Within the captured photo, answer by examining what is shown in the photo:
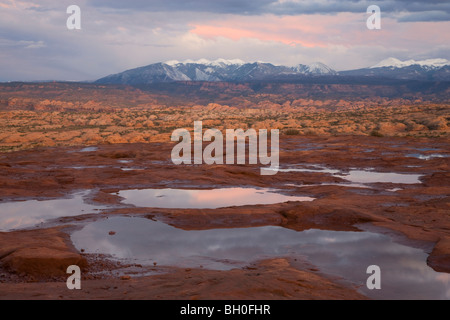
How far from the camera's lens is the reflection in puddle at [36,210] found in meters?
14.9

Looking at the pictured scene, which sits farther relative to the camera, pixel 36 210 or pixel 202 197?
pixel 202 197

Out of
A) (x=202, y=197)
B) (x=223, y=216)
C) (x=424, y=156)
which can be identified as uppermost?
(x=424, y=156)

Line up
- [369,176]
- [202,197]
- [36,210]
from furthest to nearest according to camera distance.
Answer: [369,176], [202,197], [36,210]

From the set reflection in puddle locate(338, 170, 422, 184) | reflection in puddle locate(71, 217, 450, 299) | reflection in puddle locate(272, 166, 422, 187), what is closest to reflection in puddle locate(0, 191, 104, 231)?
reflection in puddle locate(71, 217, 450, 299)

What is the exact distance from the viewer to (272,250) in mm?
11641

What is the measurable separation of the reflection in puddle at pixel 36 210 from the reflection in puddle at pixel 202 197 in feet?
6.45

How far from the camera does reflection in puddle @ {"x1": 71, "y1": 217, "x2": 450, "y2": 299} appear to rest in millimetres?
9242

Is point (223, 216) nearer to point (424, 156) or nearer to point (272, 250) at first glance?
point (272, 250)

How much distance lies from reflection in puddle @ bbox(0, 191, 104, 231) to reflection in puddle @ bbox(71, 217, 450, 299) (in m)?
2.23

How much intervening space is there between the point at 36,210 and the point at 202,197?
21.2ft

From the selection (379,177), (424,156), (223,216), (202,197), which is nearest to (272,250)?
(223,216)

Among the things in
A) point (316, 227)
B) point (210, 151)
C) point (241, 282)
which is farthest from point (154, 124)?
point (241, 282)

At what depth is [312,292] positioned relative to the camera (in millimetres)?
7855
